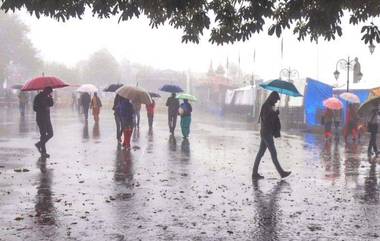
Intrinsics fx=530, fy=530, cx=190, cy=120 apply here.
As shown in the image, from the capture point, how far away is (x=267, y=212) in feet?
24.3

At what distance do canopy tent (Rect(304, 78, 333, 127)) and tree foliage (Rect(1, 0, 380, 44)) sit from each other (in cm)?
2077

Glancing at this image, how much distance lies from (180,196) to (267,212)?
156cm

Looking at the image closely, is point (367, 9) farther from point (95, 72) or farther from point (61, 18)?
point (95, 72)

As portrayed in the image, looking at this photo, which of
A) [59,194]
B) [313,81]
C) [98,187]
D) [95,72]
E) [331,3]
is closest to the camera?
[331,3]

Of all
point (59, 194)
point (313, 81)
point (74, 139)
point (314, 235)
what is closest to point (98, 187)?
point (59, 194)

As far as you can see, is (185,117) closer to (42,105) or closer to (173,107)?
(173,107)

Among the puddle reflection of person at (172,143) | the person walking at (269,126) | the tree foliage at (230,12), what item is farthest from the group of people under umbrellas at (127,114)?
the tree foliage at (230,12)

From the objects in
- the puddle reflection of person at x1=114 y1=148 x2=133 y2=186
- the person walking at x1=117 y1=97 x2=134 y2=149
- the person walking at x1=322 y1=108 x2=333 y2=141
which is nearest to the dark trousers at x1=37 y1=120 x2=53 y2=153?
the puddle reflection of person at x1=114 y1=148 x2=133 y2=186

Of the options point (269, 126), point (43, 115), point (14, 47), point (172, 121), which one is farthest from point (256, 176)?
point (14, 47)

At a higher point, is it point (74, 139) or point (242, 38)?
point (242, 38)

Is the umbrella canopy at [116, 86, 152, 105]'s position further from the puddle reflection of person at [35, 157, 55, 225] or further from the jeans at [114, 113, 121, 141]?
the puddle reflection of person at [35, 157, 55, 225]

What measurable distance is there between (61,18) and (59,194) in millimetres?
3090

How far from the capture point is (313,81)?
A: 2742 centimetres

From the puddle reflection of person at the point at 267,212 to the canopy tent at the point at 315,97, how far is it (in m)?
18.4
